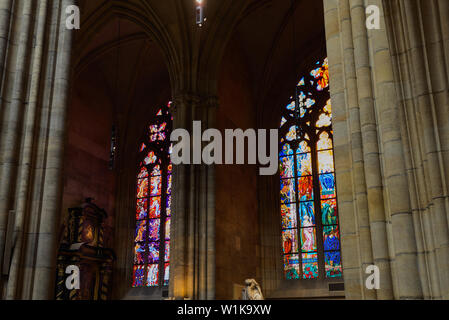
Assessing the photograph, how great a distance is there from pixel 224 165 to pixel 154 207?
186 inches

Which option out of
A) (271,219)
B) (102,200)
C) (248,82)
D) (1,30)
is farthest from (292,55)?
(1,30)

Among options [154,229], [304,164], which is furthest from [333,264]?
[154,229]

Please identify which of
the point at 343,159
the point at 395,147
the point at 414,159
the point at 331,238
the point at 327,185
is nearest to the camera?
the point at 414,159

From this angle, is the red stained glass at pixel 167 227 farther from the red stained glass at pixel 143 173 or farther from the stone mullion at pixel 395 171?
→ the stone mullion at pixel 395 171

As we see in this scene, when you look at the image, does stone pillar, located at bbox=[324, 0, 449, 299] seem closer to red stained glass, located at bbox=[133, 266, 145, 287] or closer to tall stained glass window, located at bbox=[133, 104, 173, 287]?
tall stained glass window, located at bbox=[133, 104, 173, 287]

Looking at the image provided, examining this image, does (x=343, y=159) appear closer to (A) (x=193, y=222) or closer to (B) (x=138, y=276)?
(A) (x=193, y=222)

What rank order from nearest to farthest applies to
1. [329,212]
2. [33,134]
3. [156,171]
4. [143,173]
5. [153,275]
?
1. [33,134]
2. [329,212]
3. [153,275]
4. [156,171]
5. [143,173]

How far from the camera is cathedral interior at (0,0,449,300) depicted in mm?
5309

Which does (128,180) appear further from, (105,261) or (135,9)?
(135,9)

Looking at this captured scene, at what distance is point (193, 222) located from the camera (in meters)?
13.6

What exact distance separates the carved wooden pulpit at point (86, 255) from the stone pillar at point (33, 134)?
8325 millimetres

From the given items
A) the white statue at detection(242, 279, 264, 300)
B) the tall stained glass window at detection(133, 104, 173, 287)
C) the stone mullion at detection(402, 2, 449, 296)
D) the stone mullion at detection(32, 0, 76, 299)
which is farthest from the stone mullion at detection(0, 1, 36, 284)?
the tall stained glass window at detection(133, 104, 173, 287)

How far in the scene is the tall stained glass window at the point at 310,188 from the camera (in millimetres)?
16000

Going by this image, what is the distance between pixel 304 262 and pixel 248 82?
21.0 feet
